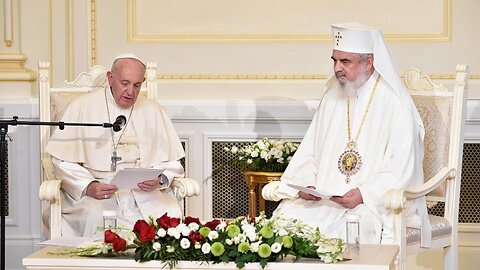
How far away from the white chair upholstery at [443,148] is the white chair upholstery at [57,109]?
1.88 ft

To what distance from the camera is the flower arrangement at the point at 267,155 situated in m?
8.14

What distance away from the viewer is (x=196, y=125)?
8773mm

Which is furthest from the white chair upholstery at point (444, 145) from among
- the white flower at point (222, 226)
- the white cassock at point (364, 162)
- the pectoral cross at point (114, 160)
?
the white flower at point (222, 226)

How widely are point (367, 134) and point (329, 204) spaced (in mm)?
488

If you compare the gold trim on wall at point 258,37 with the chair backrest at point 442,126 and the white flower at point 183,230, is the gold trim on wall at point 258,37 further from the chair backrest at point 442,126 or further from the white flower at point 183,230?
the white flower at point 183,230

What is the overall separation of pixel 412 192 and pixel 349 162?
0.57 metres

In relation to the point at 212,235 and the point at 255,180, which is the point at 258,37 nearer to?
the point at 255,180

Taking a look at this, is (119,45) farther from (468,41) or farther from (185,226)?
(185,226)

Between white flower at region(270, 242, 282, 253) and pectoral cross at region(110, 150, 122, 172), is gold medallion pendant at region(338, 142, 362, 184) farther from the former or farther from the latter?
white flower at region(270, 242, 282, 253)

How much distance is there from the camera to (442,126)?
7.63m

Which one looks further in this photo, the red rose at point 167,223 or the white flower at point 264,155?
the white flower at point 264,155

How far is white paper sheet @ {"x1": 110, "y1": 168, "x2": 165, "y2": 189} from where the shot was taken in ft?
22.8

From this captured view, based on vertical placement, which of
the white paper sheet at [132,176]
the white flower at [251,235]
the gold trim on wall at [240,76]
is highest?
the gold trim on wall at [240,76]

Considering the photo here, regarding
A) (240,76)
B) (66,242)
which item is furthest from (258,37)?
(66,242)
